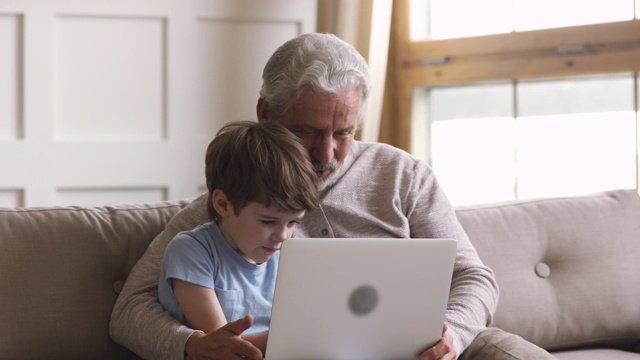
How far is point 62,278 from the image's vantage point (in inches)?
77.7

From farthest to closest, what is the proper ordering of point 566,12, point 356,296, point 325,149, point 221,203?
point 566,12, point 325,149, point 221,203, point 356,296

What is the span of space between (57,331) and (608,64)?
178cm

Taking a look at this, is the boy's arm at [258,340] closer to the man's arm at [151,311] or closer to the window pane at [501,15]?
the man's arm at [151,311]

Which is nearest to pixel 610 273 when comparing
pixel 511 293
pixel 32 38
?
pixel 511 293

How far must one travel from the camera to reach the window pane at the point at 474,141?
3.25 meters

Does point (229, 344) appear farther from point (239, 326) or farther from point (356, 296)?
point (356, 296)

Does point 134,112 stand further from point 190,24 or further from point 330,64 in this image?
point 330,64

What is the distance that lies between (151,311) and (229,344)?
0.28 m

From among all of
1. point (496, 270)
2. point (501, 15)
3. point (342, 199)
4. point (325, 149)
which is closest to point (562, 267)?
point (496, 270)

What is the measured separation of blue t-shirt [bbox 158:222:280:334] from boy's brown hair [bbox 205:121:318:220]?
8 cm

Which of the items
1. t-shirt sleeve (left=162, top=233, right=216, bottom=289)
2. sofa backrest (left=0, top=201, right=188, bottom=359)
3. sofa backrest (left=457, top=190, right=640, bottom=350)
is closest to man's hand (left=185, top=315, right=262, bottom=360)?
t-shirt sleeve (left=162, top=233, right=216, bottom=289)

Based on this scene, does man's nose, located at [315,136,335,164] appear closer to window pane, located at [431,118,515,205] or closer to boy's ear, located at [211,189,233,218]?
boy's ear, located at [211,189,233,218]

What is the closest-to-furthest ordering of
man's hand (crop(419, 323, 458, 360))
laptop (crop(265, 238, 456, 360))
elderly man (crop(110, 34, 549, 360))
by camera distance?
laptop (crop(265, 238, 456, 360))
man's hand (crop(419, 323, 458, 360))
elderly man (crop(110, 34, 549, 360))

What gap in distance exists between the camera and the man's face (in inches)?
75.2
